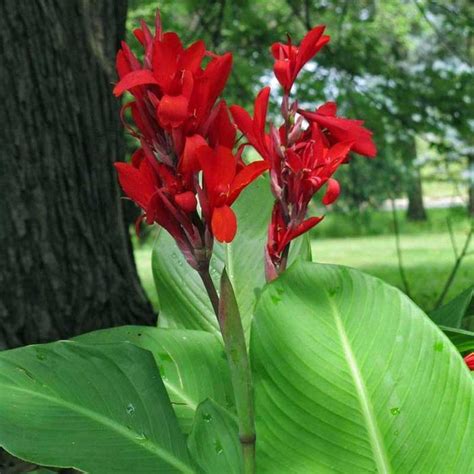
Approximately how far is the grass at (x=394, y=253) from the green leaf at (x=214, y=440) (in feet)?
9.71

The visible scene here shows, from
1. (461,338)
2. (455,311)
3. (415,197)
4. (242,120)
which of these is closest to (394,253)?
(415,197)

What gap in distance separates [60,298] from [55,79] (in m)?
0.62

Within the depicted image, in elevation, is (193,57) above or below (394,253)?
above

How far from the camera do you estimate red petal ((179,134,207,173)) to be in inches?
34.2

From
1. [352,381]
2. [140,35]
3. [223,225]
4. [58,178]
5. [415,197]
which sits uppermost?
[140,35]

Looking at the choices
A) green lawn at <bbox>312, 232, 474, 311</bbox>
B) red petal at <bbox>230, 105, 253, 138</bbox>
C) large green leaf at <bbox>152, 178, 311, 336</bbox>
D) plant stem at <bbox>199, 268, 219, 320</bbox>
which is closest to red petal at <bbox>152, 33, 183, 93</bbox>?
red petal at <bbox>230, 105, 253, 138</bbox>

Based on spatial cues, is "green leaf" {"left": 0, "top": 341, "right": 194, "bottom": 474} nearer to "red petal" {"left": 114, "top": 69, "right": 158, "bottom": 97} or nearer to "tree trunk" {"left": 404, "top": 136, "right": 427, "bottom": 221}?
"red petal" {"left": 114, "top": 69, "right": 158, "bottom": 97}

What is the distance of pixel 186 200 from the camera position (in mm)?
870

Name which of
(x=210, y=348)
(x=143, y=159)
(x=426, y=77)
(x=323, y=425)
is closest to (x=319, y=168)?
(x=143, y=159)

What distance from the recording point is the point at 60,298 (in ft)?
7.00

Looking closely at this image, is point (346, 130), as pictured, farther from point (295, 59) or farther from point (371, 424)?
point (371, 424)

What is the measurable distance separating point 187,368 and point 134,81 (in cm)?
58

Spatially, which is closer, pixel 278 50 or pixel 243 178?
pixel 243 178

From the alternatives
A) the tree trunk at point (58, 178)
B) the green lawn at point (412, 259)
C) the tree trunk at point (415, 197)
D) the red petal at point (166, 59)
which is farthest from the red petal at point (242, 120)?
the tree trunk at point (415, 197)
